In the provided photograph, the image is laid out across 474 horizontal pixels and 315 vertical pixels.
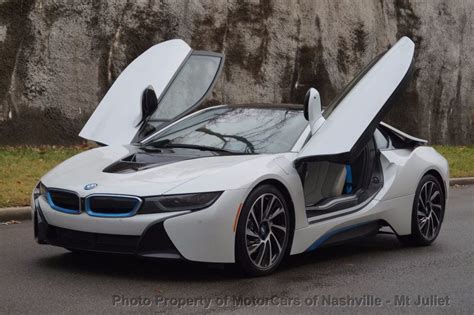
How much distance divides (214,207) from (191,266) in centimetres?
100

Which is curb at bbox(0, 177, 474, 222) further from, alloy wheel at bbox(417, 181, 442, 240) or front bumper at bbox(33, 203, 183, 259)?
alloy wheel at bbox(417, 181, 442, 240)

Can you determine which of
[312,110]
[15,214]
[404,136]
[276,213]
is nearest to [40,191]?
[276,213]

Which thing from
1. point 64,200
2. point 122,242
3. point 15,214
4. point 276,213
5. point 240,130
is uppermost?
point 240,130

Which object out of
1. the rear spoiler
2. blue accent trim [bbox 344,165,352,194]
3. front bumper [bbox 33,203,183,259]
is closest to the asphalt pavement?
front bumper [bbox 33,203,183,259]

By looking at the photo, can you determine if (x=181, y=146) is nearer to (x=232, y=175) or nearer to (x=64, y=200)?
(x=232, y=175)

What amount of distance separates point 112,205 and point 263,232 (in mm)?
1150

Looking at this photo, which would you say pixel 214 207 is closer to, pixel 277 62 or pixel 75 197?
pixel 75 197

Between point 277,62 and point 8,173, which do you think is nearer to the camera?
point 8,173

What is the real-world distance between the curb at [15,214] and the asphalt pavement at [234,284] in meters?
1.29

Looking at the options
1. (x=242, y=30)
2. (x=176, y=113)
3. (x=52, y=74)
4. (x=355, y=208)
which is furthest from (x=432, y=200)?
(x=242, y=30)

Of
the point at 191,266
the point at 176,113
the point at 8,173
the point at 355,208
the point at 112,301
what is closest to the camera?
the point at 112,301

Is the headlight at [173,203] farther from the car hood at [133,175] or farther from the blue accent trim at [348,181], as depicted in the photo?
the blue accent trim at [348,181]

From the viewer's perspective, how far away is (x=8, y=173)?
1166 centimetres

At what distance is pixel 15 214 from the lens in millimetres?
9477
